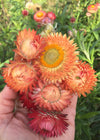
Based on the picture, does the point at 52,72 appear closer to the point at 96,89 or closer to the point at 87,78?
the point at 87,78

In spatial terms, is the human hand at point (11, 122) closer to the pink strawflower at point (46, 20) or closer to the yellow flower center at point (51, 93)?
the yellow flower center at point (51, 93)

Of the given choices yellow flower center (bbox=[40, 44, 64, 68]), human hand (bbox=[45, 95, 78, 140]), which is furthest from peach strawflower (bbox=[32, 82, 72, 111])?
human hand (bbox=[45, 95, 78, 140])

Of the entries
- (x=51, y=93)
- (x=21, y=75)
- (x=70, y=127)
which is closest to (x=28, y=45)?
(x=21, y=75)

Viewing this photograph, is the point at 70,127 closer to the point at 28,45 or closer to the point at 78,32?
the point at 28,45

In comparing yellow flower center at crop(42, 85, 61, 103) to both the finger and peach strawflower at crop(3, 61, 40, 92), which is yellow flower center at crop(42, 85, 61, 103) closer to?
peach strawflower at crop(3, 61, 40, 92)

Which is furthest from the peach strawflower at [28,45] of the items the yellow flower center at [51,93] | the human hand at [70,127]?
the human hand at [70,127]

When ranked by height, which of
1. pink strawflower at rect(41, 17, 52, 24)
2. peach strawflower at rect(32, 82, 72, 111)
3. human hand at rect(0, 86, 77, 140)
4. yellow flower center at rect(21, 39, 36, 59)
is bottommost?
human hand at rect(0, 86, 77, 140)

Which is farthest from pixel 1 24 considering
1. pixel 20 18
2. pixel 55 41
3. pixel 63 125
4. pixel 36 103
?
pixel 63 125
